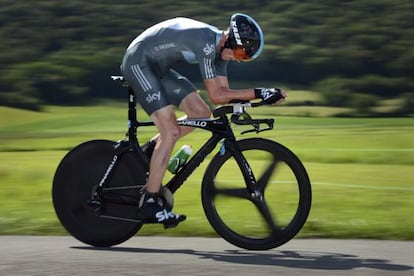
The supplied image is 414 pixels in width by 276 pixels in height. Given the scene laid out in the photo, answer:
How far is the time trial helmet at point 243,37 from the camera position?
598 centimetres

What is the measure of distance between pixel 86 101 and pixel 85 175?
59.1m

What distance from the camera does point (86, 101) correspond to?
65062 millimetres

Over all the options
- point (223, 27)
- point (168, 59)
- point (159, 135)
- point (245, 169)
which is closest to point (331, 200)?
point (245, 169)

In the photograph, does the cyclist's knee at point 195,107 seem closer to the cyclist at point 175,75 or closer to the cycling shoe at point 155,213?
the cyclist at point 175,75

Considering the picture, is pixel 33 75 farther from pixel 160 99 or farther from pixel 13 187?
pixel 160 99

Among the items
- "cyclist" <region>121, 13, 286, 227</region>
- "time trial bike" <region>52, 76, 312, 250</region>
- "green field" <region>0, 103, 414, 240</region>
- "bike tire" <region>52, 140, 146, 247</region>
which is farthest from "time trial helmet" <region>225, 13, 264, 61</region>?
"green field" <region>0, 103, 414, 240</region>

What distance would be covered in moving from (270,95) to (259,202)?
2.51 feet

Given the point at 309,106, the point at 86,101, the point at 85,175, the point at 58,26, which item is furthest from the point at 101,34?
the point at 85,175

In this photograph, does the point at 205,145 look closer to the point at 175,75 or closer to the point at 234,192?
the point at 234,192

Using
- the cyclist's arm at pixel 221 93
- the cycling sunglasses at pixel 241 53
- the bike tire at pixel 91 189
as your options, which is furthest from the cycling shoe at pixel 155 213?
the cycling sunglasses at pixel 241 53

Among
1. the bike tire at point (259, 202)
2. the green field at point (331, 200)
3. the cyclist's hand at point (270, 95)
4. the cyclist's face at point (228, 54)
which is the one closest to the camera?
the cyclist's hand at point (270, 95)

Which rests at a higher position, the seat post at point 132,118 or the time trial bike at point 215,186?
the seat post at point 132,118

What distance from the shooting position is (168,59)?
20.5ft

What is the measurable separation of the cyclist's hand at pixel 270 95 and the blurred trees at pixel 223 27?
186ft
